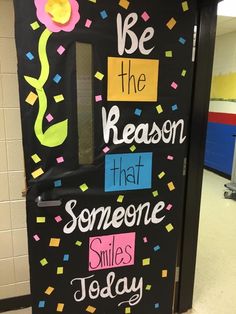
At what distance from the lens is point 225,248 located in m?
2.86

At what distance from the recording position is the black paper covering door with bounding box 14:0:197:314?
1328mm

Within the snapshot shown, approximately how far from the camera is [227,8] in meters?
3.62

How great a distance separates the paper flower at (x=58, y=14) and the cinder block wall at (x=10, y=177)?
399 mm

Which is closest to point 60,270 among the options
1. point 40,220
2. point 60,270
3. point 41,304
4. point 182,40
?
point 60,270

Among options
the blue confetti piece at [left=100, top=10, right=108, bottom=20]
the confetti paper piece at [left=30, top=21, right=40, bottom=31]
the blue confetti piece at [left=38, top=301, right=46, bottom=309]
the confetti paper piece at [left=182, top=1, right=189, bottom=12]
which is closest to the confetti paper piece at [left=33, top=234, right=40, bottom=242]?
the blue confetti piece at [left=38, top=301, right=46, bottom=309]

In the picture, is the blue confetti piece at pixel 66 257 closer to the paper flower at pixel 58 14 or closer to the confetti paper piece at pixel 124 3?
the paper flower at pixel 58 14

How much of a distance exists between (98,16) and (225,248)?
249cm

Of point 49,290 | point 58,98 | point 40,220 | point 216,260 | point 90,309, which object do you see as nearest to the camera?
point 58,98

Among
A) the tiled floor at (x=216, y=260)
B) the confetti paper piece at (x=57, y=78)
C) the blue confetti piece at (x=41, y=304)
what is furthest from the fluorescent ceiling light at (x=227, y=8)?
the blue confetti piece at (x=41, y=304)

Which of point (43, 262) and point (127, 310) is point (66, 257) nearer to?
point (43, 262)

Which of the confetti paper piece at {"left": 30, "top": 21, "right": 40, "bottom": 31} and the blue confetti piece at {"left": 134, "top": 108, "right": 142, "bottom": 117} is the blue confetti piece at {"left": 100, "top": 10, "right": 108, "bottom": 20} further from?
the blue confetti piece at {"left": 134, "top": 108, "right": 142, "bottom": 117}

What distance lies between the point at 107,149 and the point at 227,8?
318cm

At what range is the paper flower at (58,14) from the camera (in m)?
1.25

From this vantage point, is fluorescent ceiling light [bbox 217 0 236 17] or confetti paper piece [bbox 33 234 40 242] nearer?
confetti paper piece [bbox 33 234 40 242]
